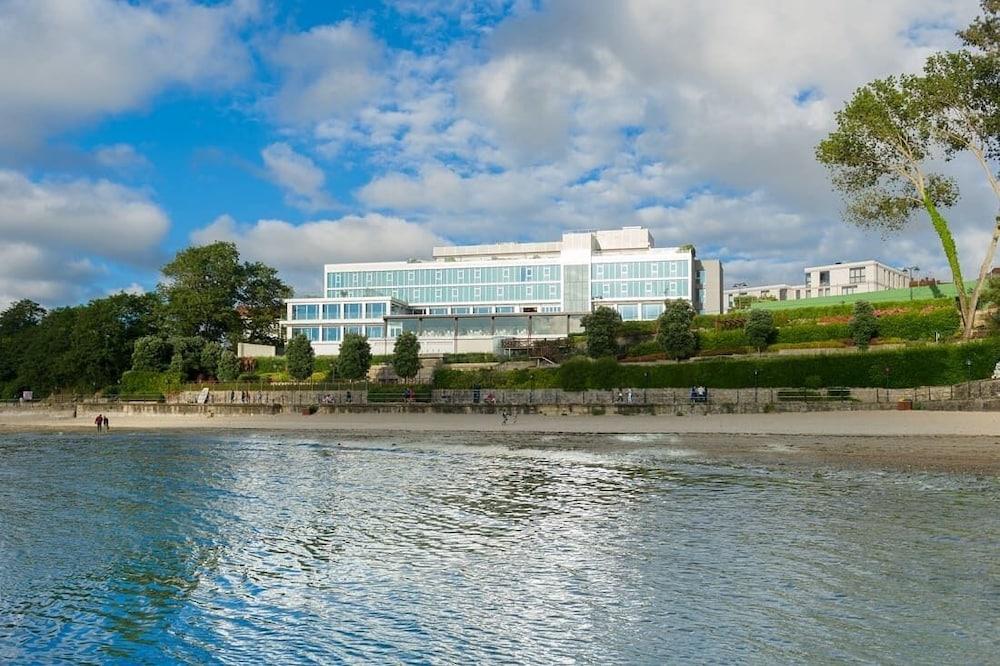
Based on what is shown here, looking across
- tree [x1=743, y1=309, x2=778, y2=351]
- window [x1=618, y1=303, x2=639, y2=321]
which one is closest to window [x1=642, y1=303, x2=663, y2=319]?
window [x1=618, y1=303, x2=639, y2=321]

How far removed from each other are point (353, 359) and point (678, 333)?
31.4 meters

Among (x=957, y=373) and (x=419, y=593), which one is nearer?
(x=419, y=593)

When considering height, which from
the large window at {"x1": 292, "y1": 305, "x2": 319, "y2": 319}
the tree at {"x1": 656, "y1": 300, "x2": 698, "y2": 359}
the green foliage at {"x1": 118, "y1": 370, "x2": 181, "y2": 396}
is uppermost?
the large window at {"x1": 292, "y1": 305, "x2": 319, "y2": 319}

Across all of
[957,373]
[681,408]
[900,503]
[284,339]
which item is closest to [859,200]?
[957,373]

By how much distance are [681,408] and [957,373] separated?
16.6m

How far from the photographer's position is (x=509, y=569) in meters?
14.0

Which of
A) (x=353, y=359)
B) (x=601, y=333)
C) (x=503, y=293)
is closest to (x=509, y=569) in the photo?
(x=601, y=333)

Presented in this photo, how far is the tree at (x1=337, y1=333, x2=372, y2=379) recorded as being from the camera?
74125 mm

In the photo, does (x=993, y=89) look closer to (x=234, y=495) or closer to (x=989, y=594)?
(x=989, y=594)

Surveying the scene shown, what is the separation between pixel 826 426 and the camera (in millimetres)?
42000

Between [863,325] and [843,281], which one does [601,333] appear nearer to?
[863,325]

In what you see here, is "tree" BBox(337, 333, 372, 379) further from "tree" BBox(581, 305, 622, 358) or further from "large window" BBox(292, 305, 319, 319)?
"large window" BBox(292, 305, 319, 319)

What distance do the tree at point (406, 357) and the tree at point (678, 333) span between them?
23250 millimetres

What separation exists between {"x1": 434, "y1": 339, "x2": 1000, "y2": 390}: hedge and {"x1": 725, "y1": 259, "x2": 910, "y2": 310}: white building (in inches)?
3635
